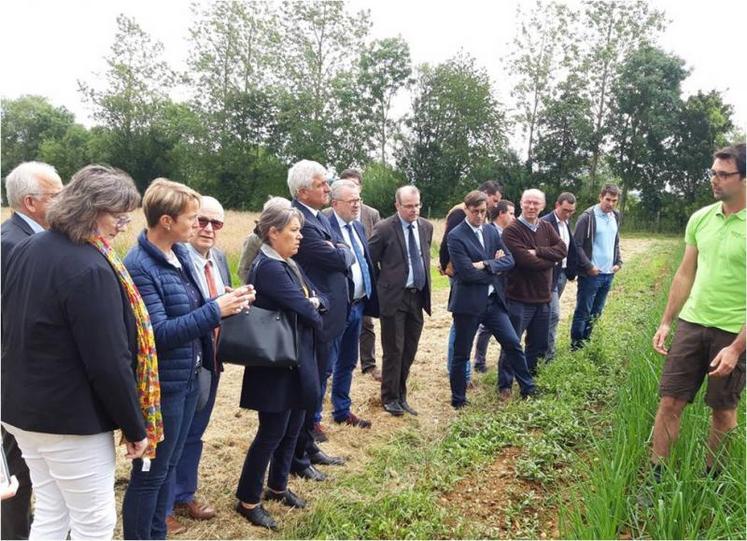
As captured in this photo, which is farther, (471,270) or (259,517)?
(471,270)

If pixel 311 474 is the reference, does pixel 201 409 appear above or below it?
above

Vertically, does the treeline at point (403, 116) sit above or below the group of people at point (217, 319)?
above

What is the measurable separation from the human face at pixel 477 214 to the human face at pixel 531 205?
0.61 meters

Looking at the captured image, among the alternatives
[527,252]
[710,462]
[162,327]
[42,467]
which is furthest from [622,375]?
[42,467]

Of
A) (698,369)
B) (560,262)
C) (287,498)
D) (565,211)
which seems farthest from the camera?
(565,211)

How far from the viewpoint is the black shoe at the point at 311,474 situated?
3713 millimetres

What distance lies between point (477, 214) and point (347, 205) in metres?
1.22

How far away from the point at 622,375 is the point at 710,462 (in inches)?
83.9

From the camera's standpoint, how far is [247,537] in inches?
120

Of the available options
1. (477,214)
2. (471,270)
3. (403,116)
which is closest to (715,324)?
(471,270)

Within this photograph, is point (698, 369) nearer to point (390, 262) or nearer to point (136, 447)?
point (390, 262)

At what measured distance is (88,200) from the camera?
2.00 m

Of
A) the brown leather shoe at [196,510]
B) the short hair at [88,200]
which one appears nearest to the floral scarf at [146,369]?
the short hair at [88,200]

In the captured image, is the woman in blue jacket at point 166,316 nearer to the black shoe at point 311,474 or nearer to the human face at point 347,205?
the black shoe at point 311,474
